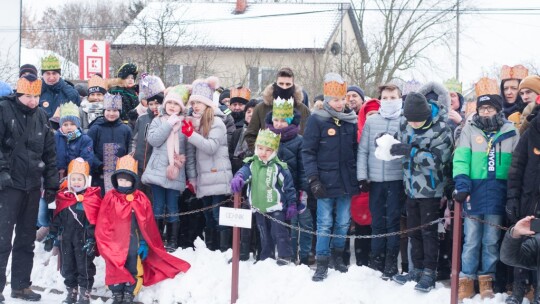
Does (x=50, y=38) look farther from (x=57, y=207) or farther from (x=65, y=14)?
(x=57, y=207)

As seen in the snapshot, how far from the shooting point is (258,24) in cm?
4034

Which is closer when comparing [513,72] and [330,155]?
[330,155]

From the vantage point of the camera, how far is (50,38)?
172 ft

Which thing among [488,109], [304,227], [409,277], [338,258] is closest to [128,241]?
[304,227]

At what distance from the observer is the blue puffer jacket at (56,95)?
10.7 m

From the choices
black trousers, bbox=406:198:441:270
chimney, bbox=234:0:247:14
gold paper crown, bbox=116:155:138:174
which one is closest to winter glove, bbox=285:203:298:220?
black trousers, bbox=406:198:441:270

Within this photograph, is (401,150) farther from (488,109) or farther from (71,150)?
(71,150)

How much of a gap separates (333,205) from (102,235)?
Result: 8.91 ft

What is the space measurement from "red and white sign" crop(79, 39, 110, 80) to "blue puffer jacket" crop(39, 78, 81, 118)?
5002 millimetres

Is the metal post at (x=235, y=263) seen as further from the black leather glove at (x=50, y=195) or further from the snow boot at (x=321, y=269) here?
the black leather glove at (x=50, y=195)

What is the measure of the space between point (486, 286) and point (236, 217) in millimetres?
2780

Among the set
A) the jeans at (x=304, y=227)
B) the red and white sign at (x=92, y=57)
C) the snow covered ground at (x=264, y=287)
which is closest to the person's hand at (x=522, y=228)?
the snow covered ground at (x=264, y=287)

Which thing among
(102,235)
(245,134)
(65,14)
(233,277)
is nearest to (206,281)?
(233,277)

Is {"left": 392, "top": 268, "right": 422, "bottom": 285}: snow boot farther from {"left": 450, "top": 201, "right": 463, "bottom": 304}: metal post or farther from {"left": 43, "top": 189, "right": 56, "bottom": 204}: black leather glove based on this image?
{"left": 43, "top": 189, "right": 56, "bottom": 204}: black leather glove
